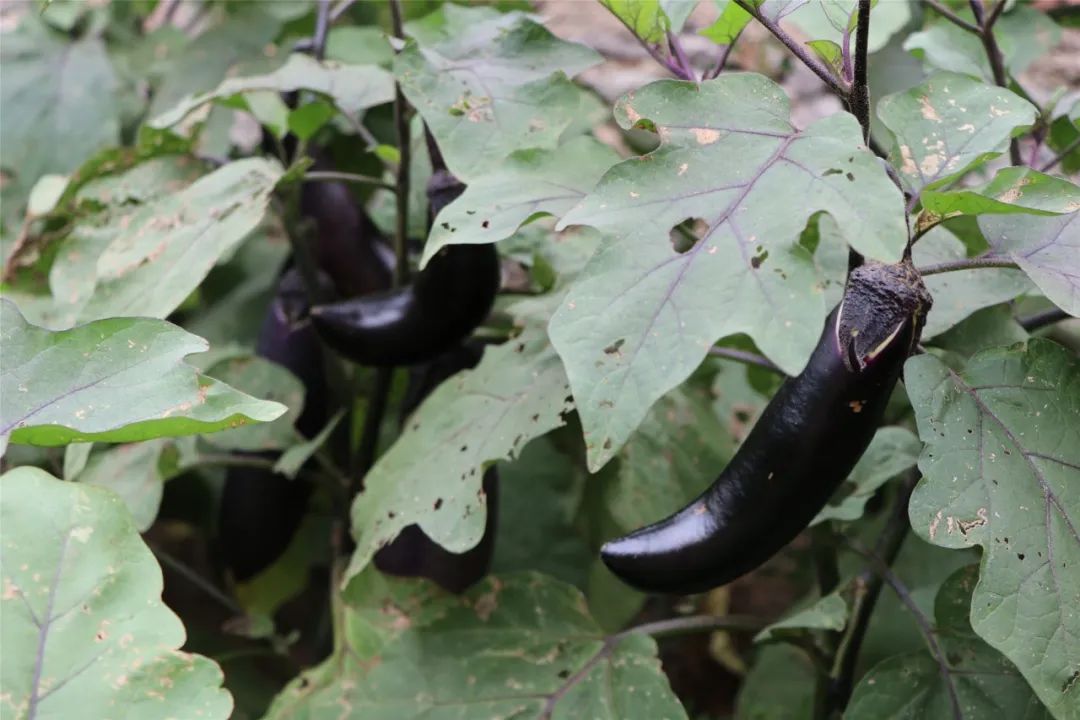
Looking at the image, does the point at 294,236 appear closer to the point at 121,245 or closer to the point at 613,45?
the point at 121,245

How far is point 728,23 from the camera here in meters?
0.71

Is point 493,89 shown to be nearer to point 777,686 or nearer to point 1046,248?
point 1046,248

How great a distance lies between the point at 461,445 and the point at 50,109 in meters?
0.83

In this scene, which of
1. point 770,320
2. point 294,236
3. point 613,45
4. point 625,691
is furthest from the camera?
point 613,45

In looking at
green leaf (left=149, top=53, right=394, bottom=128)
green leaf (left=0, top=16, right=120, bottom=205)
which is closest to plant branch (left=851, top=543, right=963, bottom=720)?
green leaf (left=149, top=53, right=394, bottom=128)

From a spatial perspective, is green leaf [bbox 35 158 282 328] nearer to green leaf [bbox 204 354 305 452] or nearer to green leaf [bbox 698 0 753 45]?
green leaf [bbox 204 354 305 452]

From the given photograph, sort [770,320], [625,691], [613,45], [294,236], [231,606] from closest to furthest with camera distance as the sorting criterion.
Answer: [770,320] < [625,691] < [294,236] < [231,606] < [613,45]

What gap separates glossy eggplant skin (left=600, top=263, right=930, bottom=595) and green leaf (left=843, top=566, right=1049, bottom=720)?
0.17 meters

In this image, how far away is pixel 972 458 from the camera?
0.56 meters

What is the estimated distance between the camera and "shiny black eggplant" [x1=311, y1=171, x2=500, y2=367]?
0.77 m

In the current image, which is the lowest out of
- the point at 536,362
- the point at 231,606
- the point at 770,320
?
the point at 231,606

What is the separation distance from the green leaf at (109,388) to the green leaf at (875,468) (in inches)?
16.7

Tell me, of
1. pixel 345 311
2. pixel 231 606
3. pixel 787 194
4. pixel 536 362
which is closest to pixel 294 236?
pixel 345 311

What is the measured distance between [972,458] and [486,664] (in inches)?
15.4
